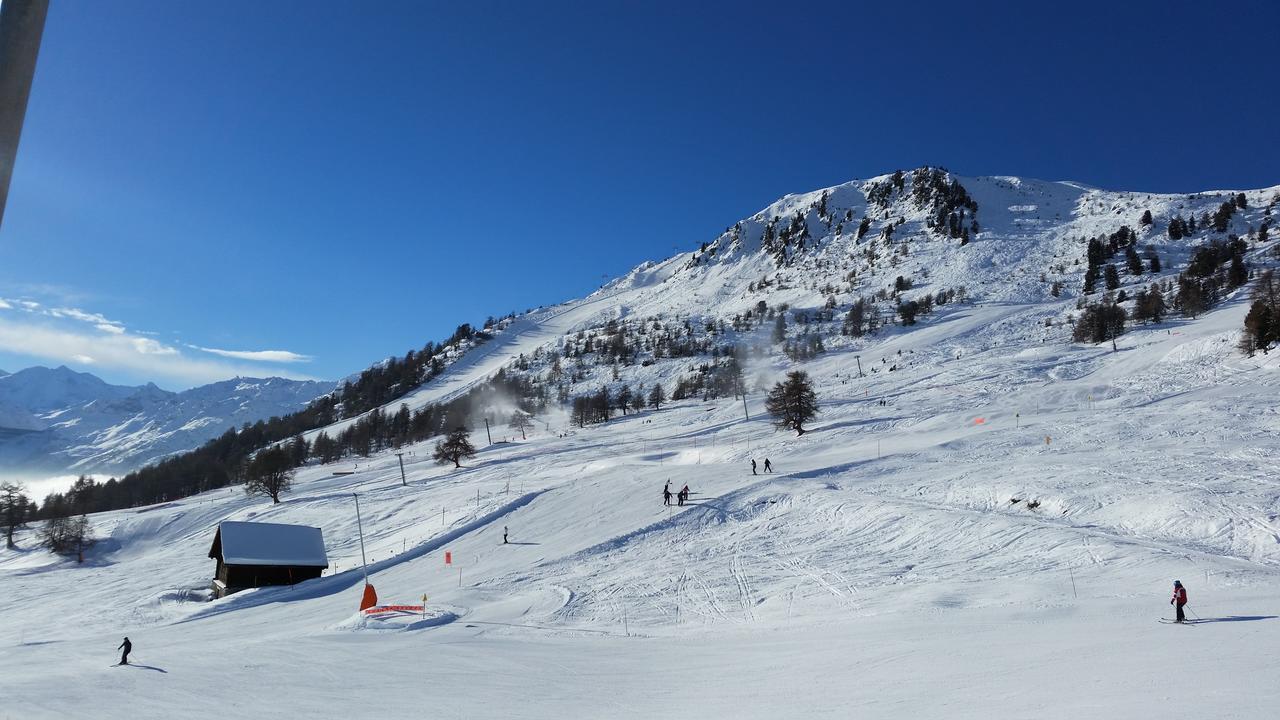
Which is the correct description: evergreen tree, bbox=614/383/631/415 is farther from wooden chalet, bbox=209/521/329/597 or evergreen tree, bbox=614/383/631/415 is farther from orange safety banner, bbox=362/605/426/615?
orange safety banner, bbox=362/605/426/615

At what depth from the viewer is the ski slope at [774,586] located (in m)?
14.4

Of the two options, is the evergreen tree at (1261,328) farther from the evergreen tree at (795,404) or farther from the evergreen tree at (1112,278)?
the evergreen tree at (1112,278)

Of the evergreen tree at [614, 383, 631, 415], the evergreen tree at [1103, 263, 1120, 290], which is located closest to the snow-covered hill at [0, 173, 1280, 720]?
the evergreen tree at [614, 383, 631, 415]

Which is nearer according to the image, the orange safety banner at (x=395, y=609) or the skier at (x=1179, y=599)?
the skier at (x=1179, y=599)

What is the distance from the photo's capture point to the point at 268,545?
42125mm

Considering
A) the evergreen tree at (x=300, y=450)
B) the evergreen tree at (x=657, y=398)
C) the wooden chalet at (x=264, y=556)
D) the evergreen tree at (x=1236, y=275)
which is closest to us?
the wooden chalet at (x=264, y=556)

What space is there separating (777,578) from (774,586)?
0.96 m

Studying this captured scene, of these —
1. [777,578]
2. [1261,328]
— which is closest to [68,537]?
[777,578]

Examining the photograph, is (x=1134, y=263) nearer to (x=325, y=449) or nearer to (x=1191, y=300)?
(x=1191, y=300)

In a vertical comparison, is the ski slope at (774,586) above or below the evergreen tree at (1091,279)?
below

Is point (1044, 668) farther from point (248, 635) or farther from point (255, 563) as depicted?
point (255, 563)

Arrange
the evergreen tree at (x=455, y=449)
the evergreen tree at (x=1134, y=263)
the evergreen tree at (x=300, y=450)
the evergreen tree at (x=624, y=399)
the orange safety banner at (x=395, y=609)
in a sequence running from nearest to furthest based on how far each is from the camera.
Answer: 1. the orange safety banner at (x=395, y=609)
2. the evergreen tree at (x=455, y=449)
3. the evergreen tree at (x=624, y=399)
4. the evergreen tree at (x=300, y=450)
5. the evergreen tree at (x=1134, y=263)

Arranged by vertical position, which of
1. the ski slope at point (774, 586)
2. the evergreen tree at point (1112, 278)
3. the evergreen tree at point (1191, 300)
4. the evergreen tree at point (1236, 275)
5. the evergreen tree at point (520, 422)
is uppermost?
the evergreen tree at point (1112, 278)

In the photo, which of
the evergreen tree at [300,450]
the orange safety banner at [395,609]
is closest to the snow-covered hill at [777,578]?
the orange safety banner at [395,609]
